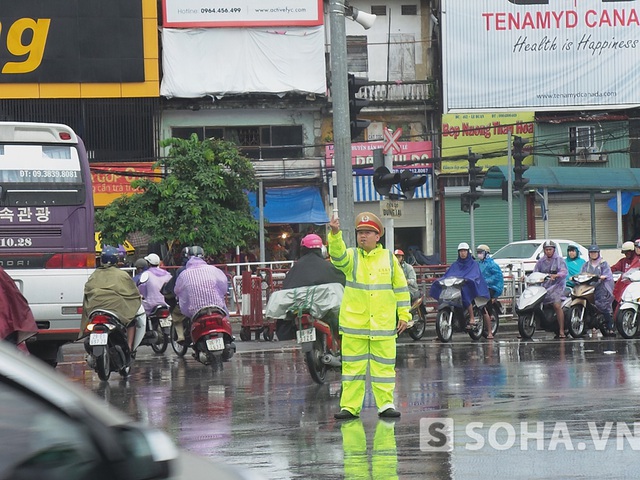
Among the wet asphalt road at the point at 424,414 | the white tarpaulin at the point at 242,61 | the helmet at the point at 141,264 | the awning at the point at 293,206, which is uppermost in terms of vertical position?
the white tarpaulin at the point at 242,61

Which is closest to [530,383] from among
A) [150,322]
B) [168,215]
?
[150,322]

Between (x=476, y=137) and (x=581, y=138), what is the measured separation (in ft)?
12.7

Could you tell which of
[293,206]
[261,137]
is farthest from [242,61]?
[293,206]

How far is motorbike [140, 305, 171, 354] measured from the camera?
18.0m

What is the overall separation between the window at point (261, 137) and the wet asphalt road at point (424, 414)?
73.0 ft

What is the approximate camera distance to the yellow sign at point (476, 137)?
128 ft

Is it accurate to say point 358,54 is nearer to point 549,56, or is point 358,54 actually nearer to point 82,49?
point 549,56

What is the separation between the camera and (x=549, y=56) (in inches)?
1590

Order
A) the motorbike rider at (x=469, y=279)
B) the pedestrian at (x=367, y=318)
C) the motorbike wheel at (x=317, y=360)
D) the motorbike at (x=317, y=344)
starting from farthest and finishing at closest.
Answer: the motorbike rider at (x=469, y=279) < the motorbike wheel at (x=317, y=360) < the motorbike at (x=317, y=344) < the pedestrian at (x=367, y=318)

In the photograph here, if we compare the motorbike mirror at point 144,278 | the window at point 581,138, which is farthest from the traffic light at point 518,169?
the motorbike mirror at point 144,278

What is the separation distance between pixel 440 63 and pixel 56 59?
1222 cm

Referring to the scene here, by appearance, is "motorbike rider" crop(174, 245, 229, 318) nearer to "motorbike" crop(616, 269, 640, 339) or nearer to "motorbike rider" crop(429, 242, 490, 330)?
"motorbike rider" crop(429, 242, 490, 330)

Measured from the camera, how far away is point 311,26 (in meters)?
38.1

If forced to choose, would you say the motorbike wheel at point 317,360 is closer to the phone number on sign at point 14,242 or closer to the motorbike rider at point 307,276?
the motorbike rider at point 307,276
